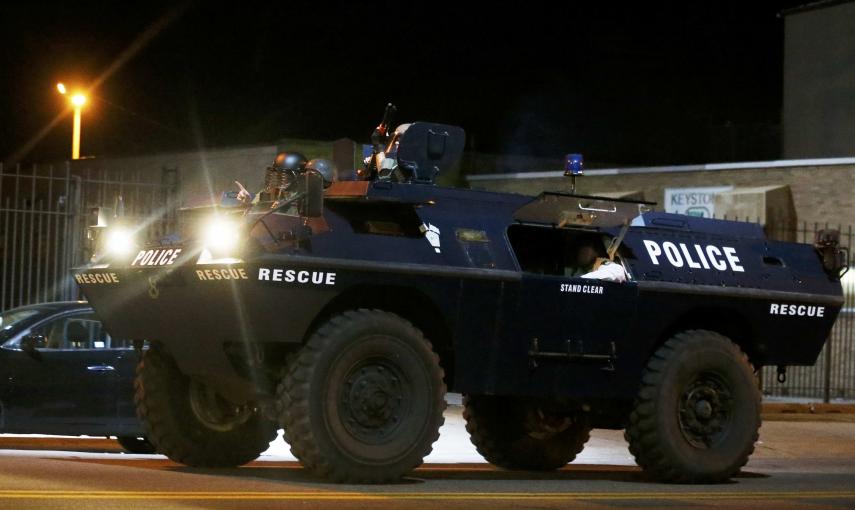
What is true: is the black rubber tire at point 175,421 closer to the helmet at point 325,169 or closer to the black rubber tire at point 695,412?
the helmet at point 325,169

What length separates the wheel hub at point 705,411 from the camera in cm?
1116

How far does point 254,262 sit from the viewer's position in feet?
29.7

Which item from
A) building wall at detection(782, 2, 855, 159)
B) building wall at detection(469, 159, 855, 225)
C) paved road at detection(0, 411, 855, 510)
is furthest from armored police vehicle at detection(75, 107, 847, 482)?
building wall at detection(782, 2, 855, 159)

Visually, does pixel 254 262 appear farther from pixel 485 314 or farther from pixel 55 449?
pixel 55 449

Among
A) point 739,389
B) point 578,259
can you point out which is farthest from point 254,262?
point 739,389

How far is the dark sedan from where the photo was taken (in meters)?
13.1

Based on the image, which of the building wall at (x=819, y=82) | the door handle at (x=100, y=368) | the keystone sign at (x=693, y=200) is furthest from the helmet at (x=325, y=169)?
the building wall at (x=819, y=82)

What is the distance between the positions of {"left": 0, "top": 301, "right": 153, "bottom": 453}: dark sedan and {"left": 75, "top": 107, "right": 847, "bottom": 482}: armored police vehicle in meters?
2.64

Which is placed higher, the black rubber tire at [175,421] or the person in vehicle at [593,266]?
the person in vehicle at [593,266]

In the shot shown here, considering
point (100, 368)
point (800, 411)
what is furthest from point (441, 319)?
point (800, 411)

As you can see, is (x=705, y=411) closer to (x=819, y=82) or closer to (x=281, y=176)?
(x=281, y=176)

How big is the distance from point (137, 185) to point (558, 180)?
12235mm

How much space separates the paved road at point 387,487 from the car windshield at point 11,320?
43.7 inches

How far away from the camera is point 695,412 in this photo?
1120 centimetres
